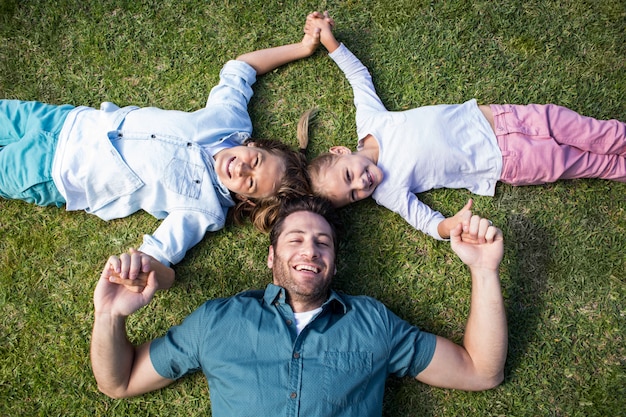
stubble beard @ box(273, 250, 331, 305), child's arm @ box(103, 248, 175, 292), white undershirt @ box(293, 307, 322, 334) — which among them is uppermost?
child's arm @ box(103, 248, 175, 292)

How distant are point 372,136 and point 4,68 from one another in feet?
10.4

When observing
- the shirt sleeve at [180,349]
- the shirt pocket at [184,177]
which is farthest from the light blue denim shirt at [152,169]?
the shirt sleeve at [180,349]

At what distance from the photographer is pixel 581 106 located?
3.87 m

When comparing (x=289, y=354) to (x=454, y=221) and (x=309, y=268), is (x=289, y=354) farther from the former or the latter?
Answer: (x=454, y=221)

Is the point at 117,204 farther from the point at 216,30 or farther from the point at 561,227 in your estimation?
the point at 561,227

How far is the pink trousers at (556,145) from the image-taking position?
3.50m

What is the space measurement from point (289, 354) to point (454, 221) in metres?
1.44

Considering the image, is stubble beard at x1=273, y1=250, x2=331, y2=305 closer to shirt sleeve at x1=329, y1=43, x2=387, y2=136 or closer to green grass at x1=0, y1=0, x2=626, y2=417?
green grass at x1=0, y1=0, x2=626, y2=417

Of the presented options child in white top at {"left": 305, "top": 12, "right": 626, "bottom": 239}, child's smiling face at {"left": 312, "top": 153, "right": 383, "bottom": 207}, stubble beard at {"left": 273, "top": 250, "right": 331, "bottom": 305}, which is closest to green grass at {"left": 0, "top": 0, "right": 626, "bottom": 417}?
child in white top at {"left": 305, "top": 12, "right": 626, "bottom": 239}

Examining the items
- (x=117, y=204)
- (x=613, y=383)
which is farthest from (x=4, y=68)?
(x=613, y=383)

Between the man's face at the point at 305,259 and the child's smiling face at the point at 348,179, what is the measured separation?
314mm

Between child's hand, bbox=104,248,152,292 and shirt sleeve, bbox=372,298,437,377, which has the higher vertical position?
child's hand, bbox=104,248,152,292

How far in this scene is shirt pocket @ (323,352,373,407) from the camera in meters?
2.83

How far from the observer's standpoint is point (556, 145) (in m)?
3.51
